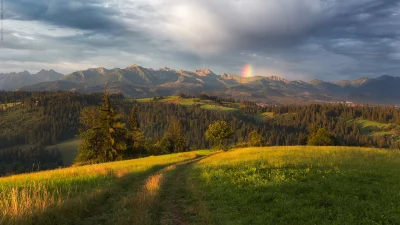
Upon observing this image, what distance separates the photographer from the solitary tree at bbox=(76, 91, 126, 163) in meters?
71.3

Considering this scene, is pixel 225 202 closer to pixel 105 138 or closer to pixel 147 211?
pixel 147 211

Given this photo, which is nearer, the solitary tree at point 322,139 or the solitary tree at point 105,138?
the solitary tree at point 105,138

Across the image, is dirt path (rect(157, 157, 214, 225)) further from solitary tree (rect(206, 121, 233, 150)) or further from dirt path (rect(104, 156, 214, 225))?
solitary tree (rect(206, 121, 233, 150))

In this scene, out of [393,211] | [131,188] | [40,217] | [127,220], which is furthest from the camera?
[131,188]

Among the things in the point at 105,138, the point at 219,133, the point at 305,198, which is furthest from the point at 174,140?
the point at 305,198

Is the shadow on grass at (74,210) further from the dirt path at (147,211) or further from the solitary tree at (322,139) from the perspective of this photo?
the solitary tree at (322,139)

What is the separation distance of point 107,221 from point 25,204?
9.97ft

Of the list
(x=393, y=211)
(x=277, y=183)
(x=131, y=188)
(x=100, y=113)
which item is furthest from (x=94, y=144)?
(x=393, y=211)

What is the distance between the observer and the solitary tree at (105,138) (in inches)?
2808

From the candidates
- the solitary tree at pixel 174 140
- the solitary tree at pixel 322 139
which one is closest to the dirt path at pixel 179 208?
the solitary tree at pixel 322 139

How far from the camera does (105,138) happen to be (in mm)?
72500

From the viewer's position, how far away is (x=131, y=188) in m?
19.3

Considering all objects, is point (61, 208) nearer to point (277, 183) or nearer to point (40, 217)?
point (40, 217)

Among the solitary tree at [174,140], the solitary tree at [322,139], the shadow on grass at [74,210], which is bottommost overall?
the solitary tree at [174,140]
